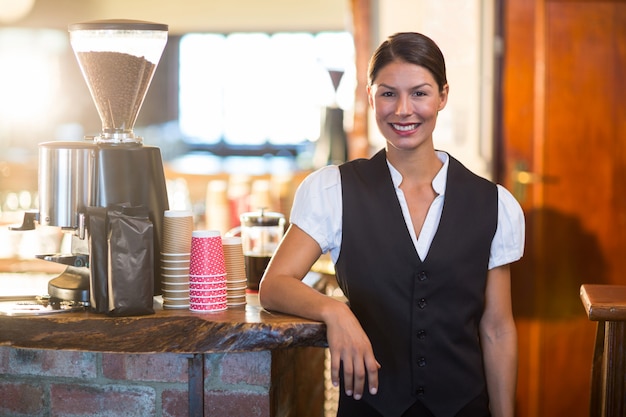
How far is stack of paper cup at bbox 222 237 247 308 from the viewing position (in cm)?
194

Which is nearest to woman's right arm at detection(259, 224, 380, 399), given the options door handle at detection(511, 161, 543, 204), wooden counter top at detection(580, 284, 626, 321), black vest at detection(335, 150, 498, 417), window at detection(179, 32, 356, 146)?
black vest at detection(335, 150, 498, 417)

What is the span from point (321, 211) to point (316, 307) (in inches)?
9.0

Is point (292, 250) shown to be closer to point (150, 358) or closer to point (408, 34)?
point (150, 358)

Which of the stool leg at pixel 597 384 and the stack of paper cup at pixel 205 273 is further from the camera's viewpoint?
the stool leg at pixel 597 384

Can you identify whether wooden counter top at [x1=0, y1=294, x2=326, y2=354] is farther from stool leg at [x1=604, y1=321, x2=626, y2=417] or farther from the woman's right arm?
stool leg at [x1=604, y1=321, x2=626, y2=417]

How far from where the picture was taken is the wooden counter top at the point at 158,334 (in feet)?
5.72

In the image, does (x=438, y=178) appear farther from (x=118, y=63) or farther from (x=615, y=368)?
(x=118, y=63)

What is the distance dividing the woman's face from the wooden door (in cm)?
233

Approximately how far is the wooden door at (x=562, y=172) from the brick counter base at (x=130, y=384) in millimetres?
2437

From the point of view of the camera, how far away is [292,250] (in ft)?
6.10

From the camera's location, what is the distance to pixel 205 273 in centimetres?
186

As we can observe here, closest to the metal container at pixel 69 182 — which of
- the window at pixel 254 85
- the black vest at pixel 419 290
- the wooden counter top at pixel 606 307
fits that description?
the black vest at pixel 419 290

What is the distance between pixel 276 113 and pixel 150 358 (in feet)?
22.1

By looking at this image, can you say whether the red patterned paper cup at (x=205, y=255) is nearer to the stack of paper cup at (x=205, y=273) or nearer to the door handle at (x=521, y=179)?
the stack of paper cup at (x=205, y=273)
